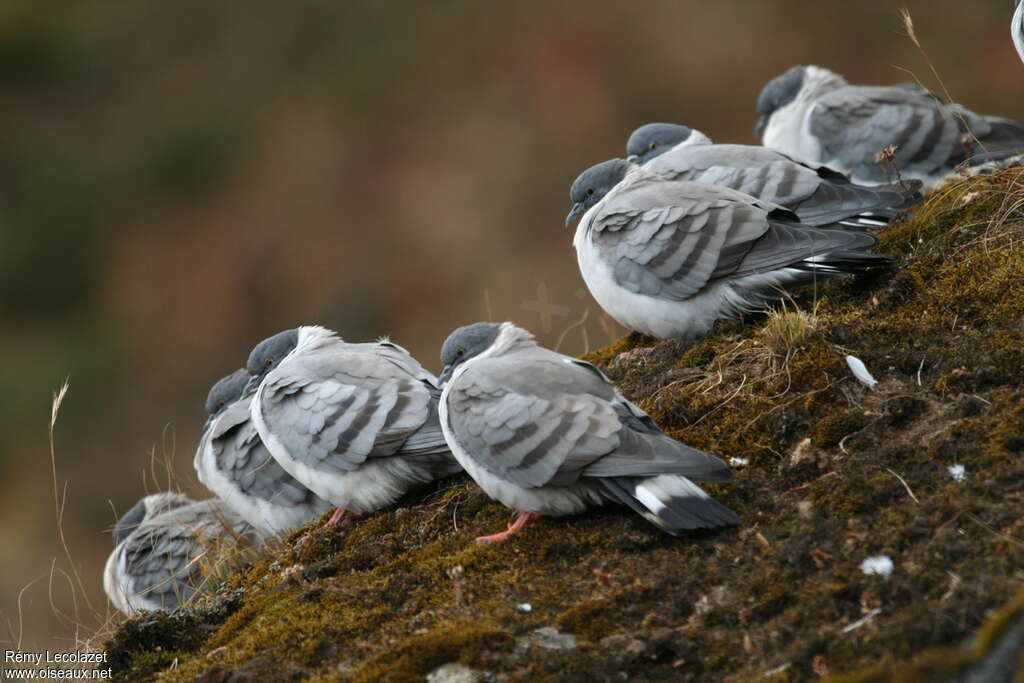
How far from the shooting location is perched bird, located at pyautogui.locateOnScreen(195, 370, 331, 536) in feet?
23.1

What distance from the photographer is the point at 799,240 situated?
235 inches

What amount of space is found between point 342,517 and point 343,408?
23.2 inches

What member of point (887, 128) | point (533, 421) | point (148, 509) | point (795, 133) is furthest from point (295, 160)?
point (533, 421)

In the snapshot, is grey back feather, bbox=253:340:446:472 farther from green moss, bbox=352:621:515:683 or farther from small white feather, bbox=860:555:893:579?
small white feather, bbox=860:555:893:579

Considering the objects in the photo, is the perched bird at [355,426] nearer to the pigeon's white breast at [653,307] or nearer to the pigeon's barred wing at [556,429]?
the pigeon's barred wing at [556,429]

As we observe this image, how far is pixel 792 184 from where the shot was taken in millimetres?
7133

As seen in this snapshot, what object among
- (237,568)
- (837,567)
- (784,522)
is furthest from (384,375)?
(837,567)

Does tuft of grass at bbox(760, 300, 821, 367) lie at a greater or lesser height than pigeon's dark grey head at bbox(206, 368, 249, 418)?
greater

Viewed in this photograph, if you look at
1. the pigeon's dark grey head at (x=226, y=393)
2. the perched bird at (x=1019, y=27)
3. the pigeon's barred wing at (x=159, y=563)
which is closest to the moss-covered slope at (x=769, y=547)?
the perched bird at (x=1019, y=27)

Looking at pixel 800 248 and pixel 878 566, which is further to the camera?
pixel 800 248

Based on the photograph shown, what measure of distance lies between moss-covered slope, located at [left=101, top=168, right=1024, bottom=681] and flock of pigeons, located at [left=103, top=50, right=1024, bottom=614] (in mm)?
203

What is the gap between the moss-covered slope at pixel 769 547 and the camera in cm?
387

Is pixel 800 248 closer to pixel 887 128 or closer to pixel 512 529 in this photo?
pixel 512 529

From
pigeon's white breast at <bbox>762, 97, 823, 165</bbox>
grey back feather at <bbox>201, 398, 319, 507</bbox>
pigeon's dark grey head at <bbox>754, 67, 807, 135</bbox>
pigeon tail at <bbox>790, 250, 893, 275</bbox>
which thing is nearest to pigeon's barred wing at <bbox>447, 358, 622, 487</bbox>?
pigeon tail at <bbox>790, 250, 893, 275</bbox>
